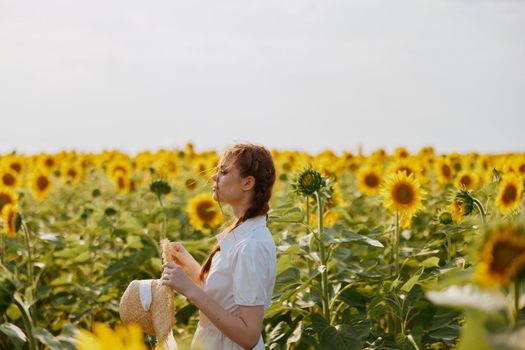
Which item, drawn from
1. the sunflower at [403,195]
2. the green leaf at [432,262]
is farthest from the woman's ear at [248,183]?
the sunflower at [403,195]

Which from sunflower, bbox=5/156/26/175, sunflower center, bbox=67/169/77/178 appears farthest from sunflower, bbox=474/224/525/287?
sunflower center, bbox=67/169/77/178

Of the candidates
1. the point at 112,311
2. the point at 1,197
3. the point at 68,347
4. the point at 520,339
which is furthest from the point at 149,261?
the point at 520,339

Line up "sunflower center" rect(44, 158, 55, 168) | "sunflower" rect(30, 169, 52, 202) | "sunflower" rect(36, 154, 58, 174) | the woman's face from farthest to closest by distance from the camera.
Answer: "sunflower center" rect(44, 158, 55, 168) < "sunflower" rect(36, 154, 58, 174) < "sunflower" rect(30, 169, 52, 202) < the woman's face

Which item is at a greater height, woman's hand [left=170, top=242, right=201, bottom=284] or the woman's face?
the woman's face

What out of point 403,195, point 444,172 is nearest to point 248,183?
point 403,195

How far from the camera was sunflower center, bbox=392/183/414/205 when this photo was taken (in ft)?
12.8

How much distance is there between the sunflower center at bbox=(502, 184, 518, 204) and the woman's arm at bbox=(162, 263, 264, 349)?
6.14 feet

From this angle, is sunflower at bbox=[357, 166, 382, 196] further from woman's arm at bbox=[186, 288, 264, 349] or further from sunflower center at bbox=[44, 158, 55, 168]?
sunflower center at bbox=[44, 158, 55, 168]

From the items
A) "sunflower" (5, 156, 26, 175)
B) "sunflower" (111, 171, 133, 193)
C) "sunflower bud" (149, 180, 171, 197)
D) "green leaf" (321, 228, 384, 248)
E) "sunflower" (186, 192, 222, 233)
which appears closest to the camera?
"green leaf" (321, 228, 384, 248)

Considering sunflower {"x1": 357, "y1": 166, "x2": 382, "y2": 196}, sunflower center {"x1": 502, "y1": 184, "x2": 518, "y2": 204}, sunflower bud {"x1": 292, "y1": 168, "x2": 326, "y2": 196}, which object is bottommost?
sunflower {"x1": 357, "y1": 166, "x2": 382, "y2": 196}

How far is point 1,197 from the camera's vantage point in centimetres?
445

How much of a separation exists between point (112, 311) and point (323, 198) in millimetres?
1646

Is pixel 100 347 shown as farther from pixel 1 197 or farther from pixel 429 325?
pixel 1 197

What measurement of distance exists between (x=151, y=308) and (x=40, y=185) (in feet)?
14.4
